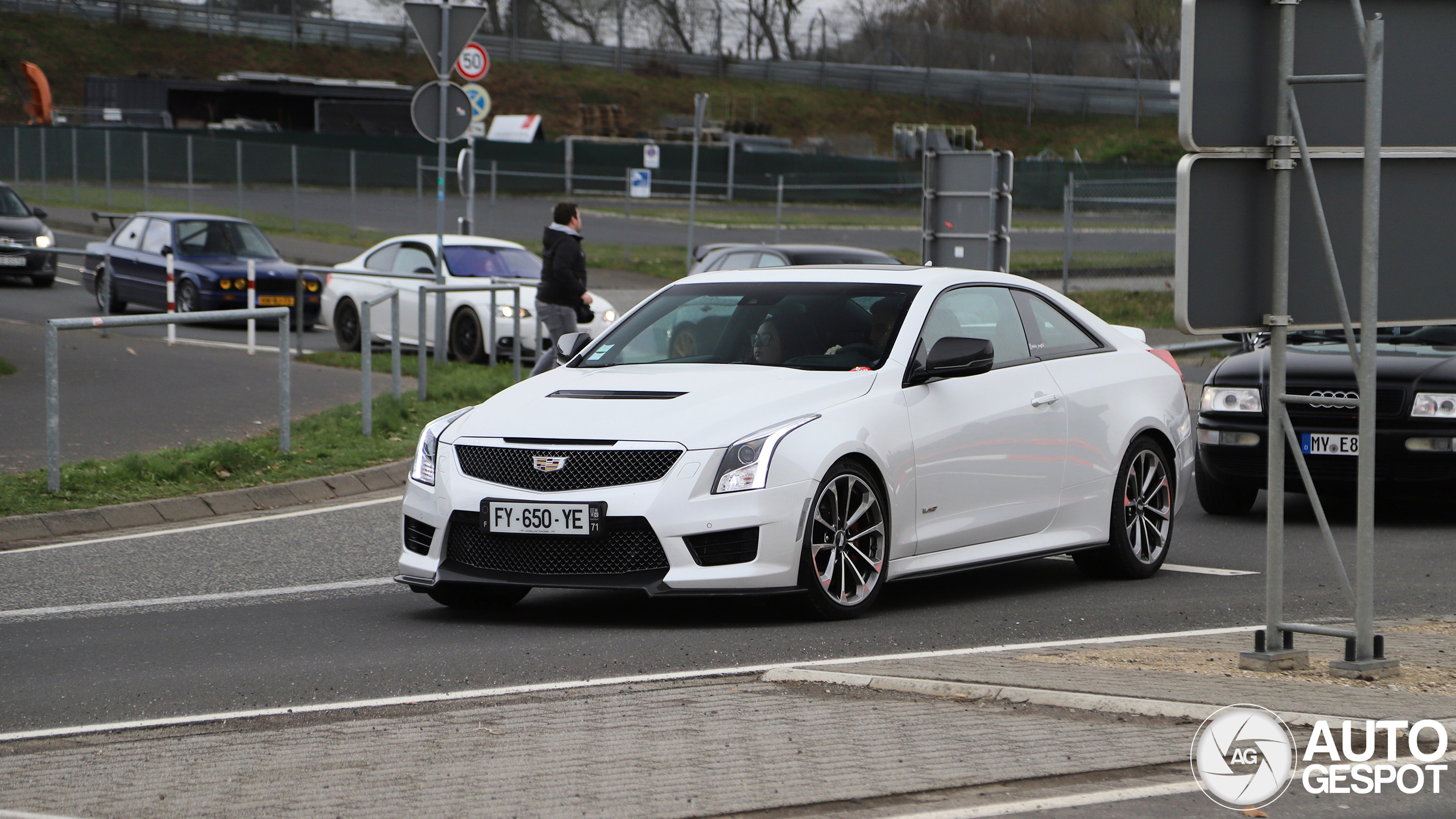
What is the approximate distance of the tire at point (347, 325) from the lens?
851 inches

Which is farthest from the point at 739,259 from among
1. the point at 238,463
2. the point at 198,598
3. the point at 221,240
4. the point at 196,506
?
the point at 198,598

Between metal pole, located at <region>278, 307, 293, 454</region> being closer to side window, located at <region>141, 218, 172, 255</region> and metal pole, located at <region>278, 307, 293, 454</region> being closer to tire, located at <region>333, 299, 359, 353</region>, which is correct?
tire, located at <region>333, 299, 359, 353</region>

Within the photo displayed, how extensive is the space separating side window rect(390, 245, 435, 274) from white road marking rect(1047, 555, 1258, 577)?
1358 centimetres

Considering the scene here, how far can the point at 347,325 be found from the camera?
21781 millimetres

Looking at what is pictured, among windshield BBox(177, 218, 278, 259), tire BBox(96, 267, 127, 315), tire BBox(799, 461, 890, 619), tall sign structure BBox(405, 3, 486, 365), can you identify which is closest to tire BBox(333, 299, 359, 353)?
windshield BBox(177, 218, 278, 259)

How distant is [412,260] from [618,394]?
1466cm

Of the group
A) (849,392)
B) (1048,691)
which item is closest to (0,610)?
(849,392)

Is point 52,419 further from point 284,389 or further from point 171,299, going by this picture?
point 171,299

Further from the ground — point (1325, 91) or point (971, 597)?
point (1325, 91)

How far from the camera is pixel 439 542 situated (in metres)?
7.43

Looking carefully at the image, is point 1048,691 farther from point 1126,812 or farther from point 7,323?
point 7,323

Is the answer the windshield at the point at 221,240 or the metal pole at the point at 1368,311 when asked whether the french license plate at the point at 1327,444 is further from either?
the windshield at the point at 221,240

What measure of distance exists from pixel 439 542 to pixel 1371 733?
12.8ft

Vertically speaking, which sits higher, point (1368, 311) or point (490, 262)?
point (1368, 311)
